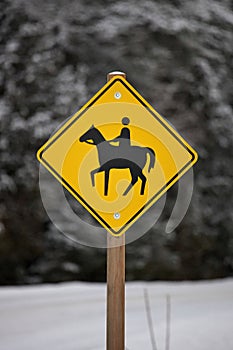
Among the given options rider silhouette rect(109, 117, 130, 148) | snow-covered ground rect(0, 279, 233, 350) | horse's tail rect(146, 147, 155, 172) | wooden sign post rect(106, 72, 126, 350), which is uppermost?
rider silhouette rect(109, 117, 130, 148)

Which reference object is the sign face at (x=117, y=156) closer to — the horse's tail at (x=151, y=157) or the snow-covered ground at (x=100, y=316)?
the horse's tail at (x=151, y=157)

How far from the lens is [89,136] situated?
1.30 meters

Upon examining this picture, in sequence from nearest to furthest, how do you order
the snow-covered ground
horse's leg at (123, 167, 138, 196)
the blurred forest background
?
1. horse's leg at (123, 167, 138, 196)
2. the snow-covered ground
3. the blurred forest background

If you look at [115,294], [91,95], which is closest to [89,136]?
[115,294]

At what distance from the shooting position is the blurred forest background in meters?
2.93

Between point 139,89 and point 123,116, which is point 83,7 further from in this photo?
point 123,116

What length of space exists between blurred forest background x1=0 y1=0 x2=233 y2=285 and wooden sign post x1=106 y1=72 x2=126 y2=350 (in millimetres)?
1585

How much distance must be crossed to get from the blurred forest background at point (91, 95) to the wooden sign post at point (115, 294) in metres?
1.58

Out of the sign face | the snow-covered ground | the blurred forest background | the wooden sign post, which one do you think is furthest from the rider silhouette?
the blurred forest background

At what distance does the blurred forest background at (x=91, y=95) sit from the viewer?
2.93 meters

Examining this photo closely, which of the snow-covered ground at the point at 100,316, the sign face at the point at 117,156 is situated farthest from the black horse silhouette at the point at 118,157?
the snow-covered ground at the point at 100,316

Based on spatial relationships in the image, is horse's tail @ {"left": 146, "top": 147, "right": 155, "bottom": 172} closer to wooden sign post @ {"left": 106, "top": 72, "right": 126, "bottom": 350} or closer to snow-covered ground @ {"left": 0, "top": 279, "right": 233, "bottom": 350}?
wooden sign post @ {"left": 106, "top": 72, "right": 126, "bottom": 350}

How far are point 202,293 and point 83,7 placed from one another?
6.29 ft

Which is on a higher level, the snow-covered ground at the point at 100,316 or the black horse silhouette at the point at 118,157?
the black horse silhouette at the point at 118,157
